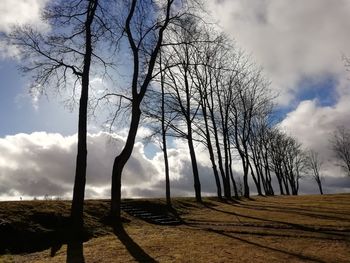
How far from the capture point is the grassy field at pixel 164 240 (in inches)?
422

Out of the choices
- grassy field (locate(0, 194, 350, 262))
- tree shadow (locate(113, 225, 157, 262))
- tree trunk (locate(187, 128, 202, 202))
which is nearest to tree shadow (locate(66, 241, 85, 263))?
grassy field (locate(0, 194, 350, 262))

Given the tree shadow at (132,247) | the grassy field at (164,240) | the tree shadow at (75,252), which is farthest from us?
the tree shadow at (75,252)

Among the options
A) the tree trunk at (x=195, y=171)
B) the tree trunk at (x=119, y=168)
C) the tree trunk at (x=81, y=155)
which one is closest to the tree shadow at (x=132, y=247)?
the tree trunk at (x=119, y=168)

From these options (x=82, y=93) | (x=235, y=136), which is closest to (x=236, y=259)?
(x=82, y=93)

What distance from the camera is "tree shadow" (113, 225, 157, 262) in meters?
10.9

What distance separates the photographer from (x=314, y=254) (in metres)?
10.3

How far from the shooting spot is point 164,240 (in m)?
13.5

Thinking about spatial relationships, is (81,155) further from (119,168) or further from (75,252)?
(75,252)

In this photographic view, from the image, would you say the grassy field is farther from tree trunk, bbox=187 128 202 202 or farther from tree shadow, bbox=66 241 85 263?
tree trunk, bbox=187 128 202 202

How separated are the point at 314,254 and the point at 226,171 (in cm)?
2596

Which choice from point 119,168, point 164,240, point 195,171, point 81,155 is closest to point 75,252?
point 164,240

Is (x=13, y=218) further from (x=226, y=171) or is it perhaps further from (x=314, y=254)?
(x=226, y=171)

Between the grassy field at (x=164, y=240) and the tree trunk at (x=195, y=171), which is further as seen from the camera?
the tree trunk at (x=195, y=171)

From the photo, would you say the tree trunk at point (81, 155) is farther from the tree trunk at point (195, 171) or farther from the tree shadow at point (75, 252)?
the tree trunk at point (195, 171)
